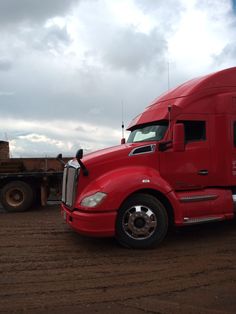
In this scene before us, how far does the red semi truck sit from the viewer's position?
6.42 metres

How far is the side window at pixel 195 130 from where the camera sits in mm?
7223

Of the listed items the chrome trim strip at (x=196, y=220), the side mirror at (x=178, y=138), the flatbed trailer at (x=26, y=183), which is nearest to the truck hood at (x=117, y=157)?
the side mirror at (x=178, y=138)

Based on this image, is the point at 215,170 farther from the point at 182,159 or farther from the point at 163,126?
the point at 163,126

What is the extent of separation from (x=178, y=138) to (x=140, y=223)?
1.66m

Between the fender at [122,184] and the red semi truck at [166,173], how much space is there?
0.05ft

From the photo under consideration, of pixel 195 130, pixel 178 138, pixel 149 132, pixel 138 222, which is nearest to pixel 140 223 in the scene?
pixel 138 222

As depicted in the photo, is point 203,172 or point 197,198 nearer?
point 197,198

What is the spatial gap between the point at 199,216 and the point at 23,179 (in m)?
6.24

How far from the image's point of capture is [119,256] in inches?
241

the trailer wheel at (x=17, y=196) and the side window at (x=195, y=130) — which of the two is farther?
the trailer wheel at (x=17, y=196)

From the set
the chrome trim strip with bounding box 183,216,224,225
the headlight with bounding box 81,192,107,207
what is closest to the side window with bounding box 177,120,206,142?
the chrome trim strip with bounding box 183,216,224,225

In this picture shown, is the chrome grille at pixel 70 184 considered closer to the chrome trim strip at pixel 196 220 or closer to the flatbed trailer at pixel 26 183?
the chrome trim strip at pixel 196 220

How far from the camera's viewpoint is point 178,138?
680cm

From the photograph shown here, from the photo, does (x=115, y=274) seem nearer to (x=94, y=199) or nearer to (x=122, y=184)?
(x=94, y=199)
